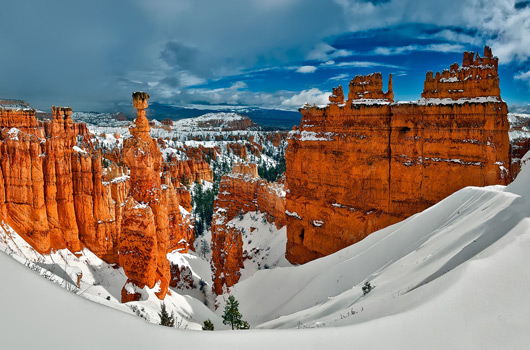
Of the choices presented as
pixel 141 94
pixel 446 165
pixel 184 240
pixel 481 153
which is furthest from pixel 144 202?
pixel 184 240

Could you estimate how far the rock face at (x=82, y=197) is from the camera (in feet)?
44.0

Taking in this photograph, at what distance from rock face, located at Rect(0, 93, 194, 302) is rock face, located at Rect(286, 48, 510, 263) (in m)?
8.38

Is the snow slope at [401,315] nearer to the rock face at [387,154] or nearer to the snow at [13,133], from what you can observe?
the rock face at [387,154]

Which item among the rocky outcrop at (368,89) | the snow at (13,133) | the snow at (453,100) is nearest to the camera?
the snow at (453,100)

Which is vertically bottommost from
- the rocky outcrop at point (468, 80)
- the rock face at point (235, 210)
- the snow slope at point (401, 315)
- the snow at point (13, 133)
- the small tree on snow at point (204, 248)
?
the small tree on snow at point (204, 248)

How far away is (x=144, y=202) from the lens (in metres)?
13.7

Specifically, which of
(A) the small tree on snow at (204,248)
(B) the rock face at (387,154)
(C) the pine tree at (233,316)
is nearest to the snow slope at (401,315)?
(C) the pine tree at (233,316)

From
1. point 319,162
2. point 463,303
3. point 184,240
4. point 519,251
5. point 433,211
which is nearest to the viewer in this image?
point 463,303

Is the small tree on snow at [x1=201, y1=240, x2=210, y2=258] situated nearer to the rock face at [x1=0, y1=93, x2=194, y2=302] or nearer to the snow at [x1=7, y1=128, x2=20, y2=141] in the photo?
the rock face at [x1=0, y1=93, x2=194, y2=302]

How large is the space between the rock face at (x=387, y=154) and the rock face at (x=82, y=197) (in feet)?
27.5

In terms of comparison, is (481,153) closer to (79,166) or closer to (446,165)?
(446,165)

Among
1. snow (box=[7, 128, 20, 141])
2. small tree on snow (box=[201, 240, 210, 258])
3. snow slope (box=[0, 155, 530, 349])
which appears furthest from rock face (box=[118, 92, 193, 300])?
small tree on snow (box=[201, 240, 210, 258])

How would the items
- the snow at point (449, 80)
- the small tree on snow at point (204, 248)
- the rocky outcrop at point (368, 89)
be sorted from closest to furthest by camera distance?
the snow at point (449, 80)
the rocky outcrop at point (368, 89)
the small tree on snow at point (204, 248)

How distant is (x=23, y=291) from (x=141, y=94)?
12.0m
